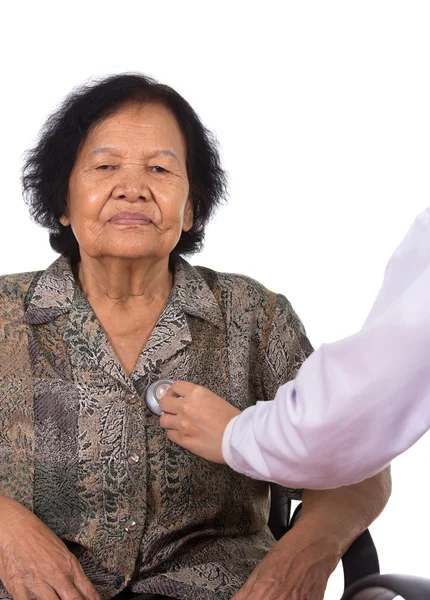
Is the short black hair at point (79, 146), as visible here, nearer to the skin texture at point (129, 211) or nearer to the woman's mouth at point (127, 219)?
the skin texture at point (129, 211)

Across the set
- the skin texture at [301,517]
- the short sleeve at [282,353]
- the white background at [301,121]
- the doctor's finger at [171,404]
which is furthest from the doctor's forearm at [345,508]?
the white background at [301,121]

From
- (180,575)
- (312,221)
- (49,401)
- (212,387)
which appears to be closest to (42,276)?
(49,401)

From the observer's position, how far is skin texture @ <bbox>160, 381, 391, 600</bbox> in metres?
1.99

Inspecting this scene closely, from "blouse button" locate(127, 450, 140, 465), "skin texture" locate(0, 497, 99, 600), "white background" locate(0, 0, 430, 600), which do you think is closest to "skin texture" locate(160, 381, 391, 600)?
"blouse button" locate(127, 450, 140, 465)

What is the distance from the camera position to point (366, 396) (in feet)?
5.15

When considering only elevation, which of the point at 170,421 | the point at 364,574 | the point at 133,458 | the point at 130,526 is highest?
the point at 170,421

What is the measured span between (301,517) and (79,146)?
3.82ft

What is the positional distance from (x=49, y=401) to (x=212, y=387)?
0.43 metres

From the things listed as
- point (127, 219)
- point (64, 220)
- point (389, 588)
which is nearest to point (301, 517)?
point (389, 588)

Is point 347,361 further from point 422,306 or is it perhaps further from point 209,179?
point 209,179

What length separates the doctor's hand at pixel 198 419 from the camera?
195 cm

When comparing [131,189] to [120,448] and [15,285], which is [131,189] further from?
[120,448]

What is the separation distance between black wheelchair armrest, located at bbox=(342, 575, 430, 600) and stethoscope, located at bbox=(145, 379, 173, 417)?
0.63 meters

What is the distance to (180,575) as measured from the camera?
2.33 metres
